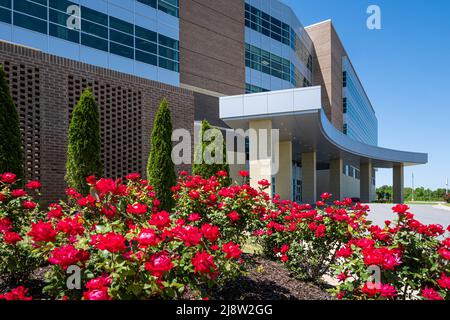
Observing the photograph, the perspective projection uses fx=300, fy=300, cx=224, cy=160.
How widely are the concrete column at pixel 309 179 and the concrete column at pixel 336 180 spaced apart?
5.65m

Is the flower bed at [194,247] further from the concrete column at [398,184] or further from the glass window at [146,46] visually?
the concrete column at [398,184]

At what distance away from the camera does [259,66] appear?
1073 inches

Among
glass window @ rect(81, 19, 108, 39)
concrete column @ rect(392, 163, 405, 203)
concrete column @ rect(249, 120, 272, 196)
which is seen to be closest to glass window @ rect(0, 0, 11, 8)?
glass window @ rect(81, 19, 108, 39)

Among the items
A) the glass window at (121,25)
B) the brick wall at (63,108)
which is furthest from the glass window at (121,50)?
the brick wall at (63,108)

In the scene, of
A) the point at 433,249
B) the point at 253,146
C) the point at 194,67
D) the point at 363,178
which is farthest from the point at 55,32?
the point at 363,178

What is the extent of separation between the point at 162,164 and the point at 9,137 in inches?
174

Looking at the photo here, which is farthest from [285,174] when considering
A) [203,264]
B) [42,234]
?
[42,234]

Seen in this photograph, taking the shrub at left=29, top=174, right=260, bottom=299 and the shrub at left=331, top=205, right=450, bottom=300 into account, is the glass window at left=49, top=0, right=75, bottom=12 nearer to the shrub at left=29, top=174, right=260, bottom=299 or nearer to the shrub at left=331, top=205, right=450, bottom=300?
the shrub at left=29, top=174, right=260, bottom=299

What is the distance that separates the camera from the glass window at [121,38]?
17.6m

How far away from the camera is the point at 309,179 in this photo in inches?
997

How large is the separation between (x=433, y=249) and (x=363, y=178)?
37.3m

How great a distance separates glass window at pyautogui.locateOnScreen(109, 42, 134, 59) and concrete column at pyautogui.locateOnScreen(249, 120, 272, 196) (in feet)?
28.6

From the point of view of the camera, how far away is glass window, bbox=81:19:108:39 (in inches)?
647
